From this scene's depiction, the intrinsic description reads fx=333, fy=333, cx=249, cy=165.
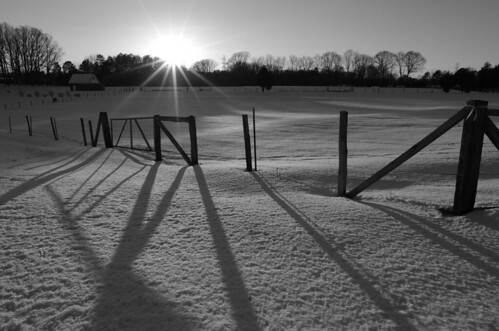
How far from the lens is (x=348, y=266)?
2.71 m

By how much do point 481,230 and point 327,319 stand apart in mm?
2150

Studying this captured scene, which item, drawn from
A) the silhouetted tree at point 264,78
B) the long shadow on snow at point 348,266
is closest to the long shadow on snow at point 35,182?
the long shadow on snow at point 348,266

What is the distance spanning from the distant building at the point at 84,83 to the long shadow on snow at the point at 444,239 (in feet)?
307

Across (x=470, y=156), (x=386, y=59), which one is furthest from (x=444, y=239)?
(x=386, y=59)

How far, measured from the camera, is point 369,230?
132 inches

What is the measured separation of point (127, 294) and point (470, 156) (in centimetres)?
358

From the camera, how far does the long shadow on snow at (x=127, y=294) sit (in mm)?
2109

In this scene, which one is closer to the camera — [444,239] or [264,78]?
[444,239]

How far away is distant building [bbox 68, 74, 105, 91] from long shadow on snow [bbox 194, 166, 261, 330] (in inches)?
3650

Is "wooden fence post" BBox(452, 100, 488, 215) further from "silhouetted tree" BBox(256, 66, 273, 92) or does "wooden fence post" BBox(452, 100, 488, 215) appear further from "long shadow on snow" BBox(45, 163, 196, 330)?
"silhouetted tree" BBox(256, 66, 273, 92)

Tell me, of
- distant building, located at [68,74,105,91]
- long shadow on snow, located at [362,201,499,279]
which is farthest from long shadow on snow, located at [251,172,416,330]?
distant building, located at [68,74,105,91]

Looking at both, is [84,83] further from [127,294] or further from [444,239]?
[444,239]

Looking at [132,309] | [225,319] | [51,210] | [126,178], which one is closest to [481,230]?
[225,319]

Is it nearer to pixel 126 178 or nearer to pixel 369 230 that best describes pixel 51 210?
pixel 126 178
